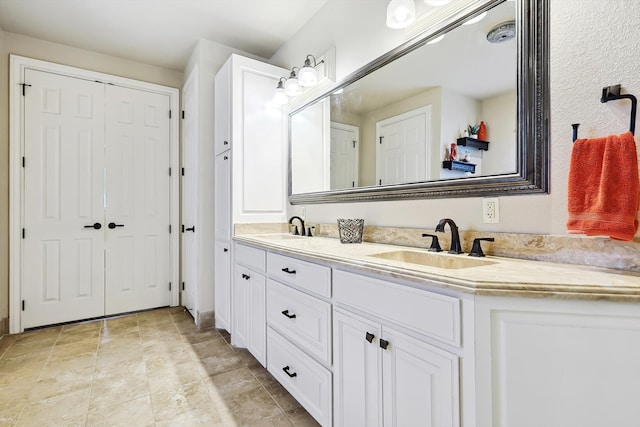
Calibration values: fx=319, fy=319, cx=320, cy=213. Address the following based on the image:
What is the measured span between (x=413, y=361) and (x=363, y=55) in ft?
5.83

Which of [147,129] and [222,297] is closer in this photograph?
[222,297]

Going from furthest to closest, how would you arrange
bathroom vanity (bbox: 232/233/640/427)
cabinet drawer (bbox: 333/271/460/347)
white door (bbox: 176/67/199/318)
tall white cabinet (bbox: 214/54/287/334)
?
white door (bbox: 176/67/199/318)
tall white cabinet (bbox: 214/54/287/334)
cabinet drawer (bbox: 333/271/460/347)
bathroom vanity (bbox: 232/233/640/427)

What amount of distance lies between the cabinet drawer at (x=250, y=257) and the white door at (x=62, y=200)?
5.89ft

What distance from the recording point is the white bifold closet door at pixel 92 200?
289cm

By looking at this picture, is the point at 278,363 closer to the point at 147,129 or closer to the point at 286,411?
the point at 286,411

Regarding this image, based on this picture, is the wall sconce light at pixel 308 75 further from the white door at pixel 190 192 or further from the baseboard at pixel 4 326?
the baseboard at pixel 4 326

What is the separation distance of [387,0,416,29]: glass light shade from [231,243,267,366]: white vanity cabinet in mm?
1446

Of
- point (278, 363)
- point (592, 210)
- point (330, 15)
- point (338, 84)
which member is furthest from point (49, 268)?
point (592, 210)

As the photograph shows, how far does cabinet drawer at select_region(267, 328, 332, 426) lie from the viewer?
4.61 ft

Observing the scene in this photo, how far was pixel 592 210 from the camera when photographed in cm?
97

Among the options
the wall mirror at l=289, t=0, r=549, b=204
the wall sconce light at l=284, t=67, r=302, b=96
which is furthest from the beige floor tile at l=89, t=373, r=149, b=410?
the wall sconce light at l=284, t=67, r=302, b=96

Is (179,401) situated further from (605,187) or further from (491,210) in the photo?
(605,187)

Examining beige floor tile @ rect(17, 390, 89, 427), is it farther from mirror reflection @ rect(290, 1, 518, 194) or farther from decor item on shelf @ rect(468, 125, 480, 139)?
decor item on shelf @ rect(468, 125, 480, 139)

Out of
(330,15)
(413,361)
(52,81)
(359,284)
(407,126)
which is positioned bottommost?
(413,361)
